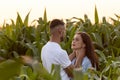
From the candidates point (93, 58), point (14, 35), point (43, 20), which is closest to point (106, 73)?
point (93, 58)

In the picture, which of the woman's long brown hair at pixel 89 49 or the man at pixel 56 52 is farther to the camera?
the woman's long brown hair at pixel 89 49

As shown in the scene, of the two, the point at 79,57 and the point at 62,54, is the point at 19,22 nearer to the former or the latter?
the point at 79,57

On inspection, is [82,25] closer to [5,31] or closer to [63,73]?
[5,31]

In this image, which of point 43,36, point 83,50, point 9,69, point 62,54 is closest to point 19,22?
point 43,36

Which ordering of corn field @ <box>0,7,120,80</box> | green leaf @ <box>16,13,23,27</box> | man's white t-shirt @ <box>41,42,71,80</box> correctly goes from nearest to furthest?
man's white t-shirt @ <box>41,42,71,80</box> < corn field @ <box>0,7,120,80</box> < green leaf @ <box>16,13,23,27</box>

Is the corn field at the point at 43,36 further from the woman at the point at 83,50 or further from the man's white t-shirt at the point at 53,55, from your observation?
the man's white t-shirt at the point at 53,55

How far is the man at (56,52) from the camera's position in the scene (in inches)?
131

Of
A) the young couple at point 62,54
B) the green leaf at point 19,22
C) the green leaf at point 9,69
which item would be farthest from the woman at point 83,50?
the green leaf at point 9,69

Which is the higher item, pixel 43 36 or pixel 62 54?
pixel 62 54

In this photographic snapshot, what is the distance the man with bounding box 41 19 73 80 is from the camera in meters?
3.34

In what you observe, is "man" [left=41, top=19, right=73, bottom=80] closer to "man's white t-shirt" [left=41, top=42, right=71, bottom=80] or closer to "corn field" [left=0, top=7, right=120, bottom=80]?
"man's white t-shirt" [left=41, top=42, right=71, bottom=80]

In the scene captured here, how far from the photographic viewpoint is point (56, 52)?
334 centimetres

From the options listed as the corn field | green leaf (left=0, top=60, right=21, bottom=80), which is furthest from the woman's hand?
green leaf (left=0, top=60, right=21, bottom=80)

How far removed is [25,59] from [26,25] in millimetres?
6530
